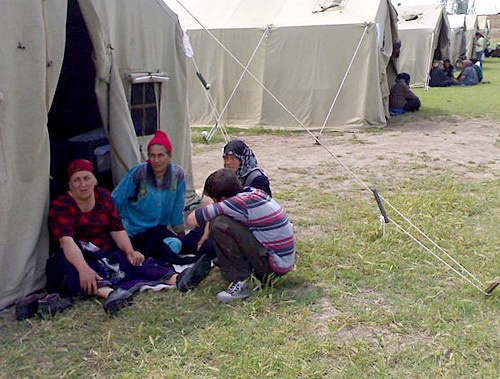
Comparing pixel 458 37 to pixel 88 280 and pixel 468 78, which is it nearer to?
pixel 468 78

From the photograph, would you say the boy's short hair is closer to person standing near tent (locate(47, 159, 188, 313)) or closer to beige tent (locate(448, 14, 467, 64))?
person standing near tent (locate(47, 159, 188, 313))

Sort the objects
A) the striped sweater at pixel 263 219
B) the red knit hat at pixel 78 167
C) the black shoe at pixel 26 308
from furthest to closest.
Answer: the red knit hat at pixel 78 167, the striped sweater at pixel 263 219, the black shoe at pixel 26 308

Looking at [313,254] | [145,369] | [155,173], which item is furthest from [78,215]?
[313,254]

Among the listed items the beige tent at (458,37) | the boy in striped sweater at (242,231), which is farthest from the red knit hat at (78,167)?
the beige tent at (458,37)

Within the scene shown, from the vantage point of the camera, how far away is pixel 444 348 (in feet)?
9.81

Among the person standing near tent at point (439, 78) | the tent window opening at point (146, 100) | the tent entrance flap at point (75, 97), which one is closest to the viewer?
the tent entrance flap at point (75, 97)

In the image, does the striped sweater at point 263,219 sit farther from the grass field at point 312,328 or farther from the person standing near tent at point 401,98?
the person standing near tent at point 401,98

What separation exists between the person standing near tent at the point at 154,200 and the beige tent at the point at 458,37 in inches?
839

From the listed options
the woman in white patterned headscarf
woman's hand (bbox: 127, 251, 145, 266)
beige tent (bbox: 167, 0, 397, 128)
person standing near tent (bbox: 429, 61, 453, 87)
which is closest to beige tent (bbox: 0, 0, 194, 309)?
woman's hand (bbox: 127, 251, 145, 266)

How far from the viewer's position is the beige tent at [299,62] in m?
10.5

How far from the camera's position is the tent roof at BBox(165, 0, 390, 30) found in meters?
10.6

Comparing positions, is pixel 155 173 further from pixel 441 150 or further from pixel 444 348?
pixel 441 150

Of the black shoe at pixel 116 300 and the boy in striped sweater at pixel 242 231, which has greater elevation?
the boy in striped sweater at pixel 242 231

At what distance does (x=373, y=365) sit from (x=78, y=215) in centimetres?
214
